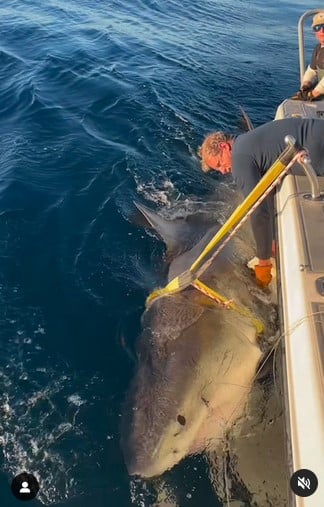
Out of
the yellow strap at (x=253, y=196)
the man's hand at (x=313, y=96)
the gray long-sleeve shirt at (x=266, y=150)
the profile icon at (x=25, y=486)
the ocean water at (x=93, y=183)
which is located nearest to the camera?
the profile icon at (x=25, y=486)

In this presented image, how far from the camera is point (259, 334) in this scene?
510 cm

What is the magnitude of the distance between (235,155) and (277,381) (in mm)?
2367

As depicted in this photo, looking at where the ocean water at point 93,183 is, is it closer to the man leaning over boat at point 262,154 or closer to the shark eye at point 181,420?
the shark eye at point 181,420

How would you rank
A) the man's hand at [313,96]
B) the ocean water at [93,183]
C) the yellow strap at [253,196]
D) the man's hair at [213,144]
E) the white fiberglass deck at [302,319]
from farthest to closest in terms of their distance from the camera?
the man's hand at [313,96] < the man's hair at [213,144] < the ocean water at [93,183] < the yellow strap at [253,196] < the white fiberglass deck at [302,319]

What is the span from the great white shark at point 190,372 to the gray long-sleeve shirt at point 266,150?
864 mm

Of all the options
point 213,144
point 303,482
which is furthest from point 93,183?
point 303,482

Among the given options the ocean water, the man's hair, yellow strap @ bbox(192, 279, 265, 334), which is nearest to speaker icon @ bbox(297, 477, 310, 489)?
the ocean water

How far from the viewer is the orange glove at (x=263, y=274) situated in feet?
19.3

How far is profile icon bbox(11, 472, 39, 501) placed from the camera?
4.39 m

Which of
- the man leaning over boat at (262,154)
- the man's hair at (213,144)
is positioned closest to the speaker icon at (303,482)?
the man leaning over boat at (262,154)

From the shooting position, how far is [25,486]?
444 cm

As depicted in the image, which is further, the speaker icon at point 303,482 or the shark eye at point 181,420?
the shark eye at point 181,420

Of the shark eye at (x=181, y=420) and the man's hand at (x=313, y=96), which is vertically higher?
the man's hand at (x=313, y=96)

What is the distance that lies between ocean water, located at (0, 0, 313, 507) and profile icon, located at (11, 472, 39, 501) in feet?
0.17
